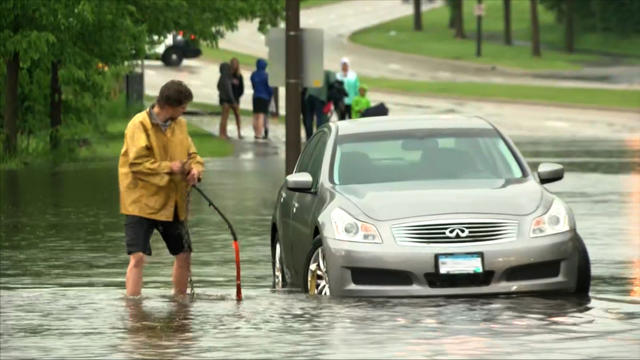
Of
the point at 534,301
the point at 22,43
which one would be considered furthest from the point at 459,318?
the point at 22,43

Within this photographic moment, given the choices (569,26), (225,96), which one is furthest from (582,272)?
(569,26)

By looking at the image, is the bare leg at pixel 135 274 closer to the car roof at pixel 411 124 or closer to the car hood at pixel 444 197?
the car hood at pixel 444 197

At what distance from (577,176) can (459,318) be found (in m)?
18.0

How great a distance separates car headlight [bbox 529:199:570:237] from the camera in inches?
502

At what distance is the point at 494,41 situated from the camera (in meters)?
98.9

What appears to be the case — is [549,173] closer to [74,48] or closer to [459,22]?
[74,48]

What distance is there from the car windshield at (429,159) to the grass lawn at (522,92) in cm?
4088

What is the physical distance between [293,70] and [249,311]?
28.2 feet

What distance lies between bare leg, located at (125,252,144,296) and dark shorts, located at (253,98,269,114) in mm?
27272

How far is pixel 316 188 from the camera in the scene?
1376 cm

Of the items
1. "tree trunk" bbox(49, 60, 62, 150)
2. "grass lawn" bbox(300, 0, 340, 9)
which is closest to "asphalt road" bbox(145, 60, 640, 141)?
"tree trunk" bbox(49, 60, 62, 150)

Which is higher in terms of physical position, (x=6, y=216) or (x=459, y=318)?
(x=459, y=318)

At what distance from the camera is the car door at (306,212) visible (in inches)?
528

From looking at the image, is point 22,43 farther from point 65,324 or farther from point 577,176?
point 65,324
